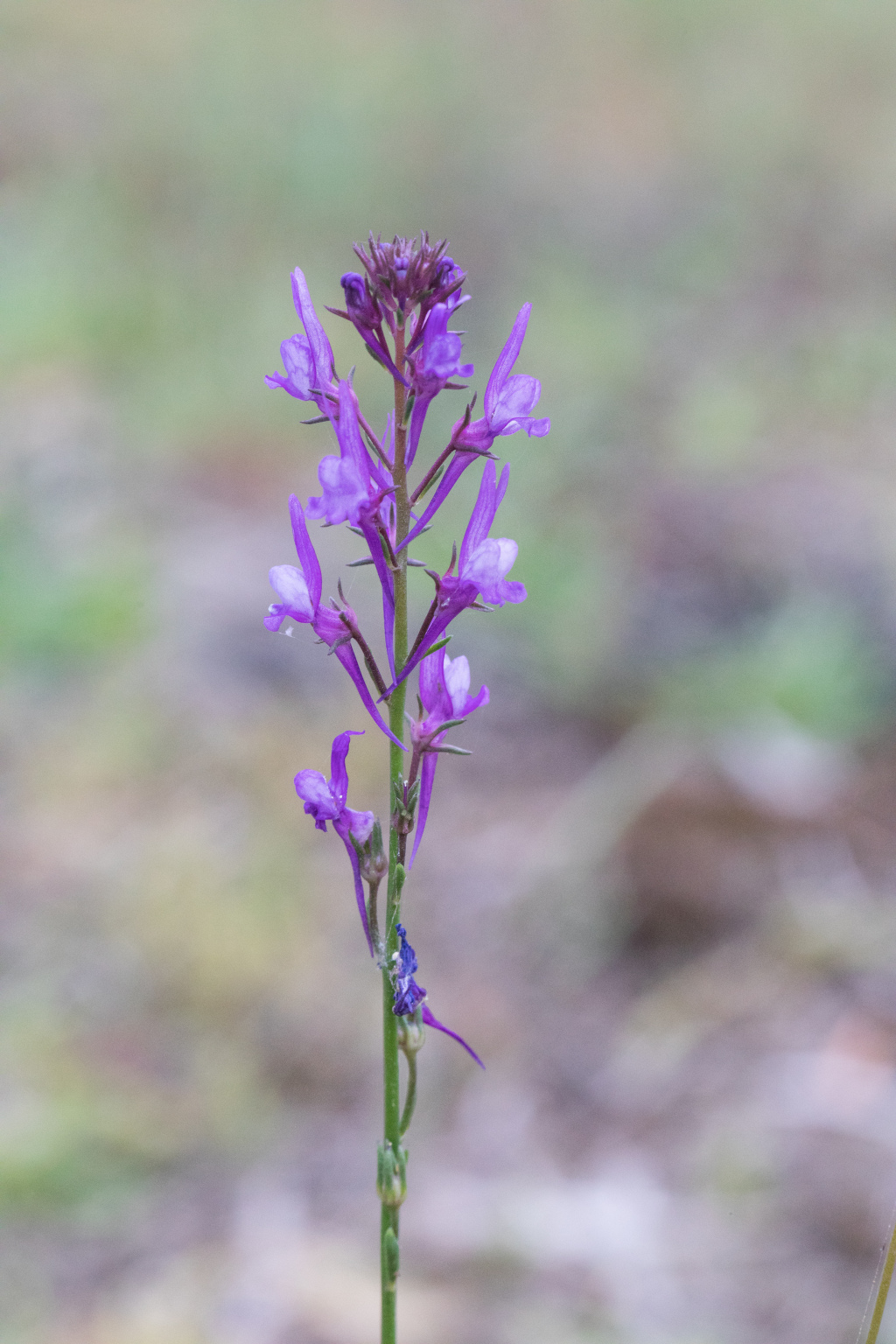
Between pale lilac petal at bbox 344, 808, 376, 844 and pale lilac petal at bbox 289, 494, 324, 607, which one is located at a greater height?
pale lilac petal at bbox 289, 494, 324, 607

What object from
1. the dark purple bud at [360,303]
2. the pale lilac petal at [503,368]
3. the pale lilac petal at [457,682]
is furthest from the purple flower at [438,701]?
the dark purple bud at [360,303]

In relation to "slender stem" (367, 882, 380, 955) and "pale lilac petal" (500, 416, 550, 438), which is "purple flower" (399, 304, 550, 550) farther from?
"slender stem" (367, 882, 380, 955)

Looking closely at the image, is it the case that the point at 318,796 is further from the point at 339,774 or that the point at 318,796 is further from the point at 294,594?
the point at 294,594

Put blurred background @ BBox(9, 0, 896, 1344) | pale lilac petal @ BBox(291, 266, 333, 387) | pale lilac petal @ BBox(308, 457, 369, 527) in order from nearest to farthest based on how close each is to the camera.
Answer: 1. pale lilac petal @ BBox(308, 457, 369, 527)
2. pale lilac petal @ BBox(291, 266, 333, 387)
3. blurred background @ BBox(9, 0, 896, 1344)

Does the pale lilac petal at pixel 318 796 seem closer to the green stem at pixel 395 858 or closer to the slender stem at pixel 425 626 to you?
the green stem at pixel 395 858

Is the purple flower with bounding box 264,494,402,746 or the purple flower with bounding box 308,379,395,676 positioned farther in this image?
the purple flower with bounding box 264,494,402,746

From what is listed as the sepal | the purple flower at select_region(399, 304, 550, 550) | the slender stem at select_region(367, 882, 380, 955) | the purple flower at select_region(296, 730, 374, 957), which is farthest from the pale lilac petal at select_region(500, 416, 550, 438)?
the sepal
